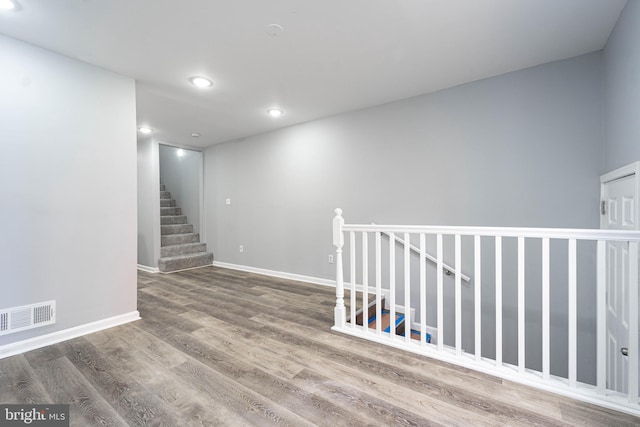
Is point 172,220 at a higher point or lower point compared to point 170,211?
lower

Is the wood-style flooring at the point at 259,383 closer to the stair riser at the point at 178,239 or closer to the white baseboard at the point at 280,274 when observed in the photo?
the white baseboard at the point at 280,274

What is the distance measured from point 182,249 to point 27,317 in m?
3.20

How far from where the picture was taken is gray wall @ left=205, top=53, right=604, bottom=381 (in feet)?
7.90

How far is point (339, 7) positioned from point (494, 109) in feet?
6.20

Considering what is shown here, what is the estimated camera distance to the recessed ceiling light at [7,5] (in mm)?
1737

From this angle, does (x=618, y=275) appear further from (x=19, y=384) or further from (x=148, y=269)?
(x=148, y=269)

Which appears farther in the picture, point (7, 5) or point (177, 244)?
point (177, 244)

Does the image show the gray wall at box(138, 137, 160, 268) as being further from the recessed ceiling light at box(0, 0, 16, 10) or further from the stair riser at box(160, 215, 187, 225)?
the recessed ceiling light at box(0, 0, 16, 10)

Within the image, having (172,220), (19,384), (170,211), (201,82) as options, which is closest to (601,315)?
(19,384)

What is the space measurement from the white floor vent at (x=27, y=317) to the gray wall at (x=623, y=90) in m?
4.31

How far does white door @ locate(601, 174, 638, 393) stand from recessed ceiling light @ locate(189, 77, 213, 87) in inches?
137

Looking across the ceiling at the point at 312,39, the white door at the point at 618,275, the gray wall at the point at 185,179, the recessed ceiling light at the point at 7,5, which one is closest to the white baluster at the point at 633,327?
the white door at the point at 618,275

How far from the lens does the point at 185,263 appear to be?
507 centimetres

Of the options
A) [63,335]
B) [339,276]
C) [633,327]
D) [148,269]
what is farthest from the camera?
[148,269]
